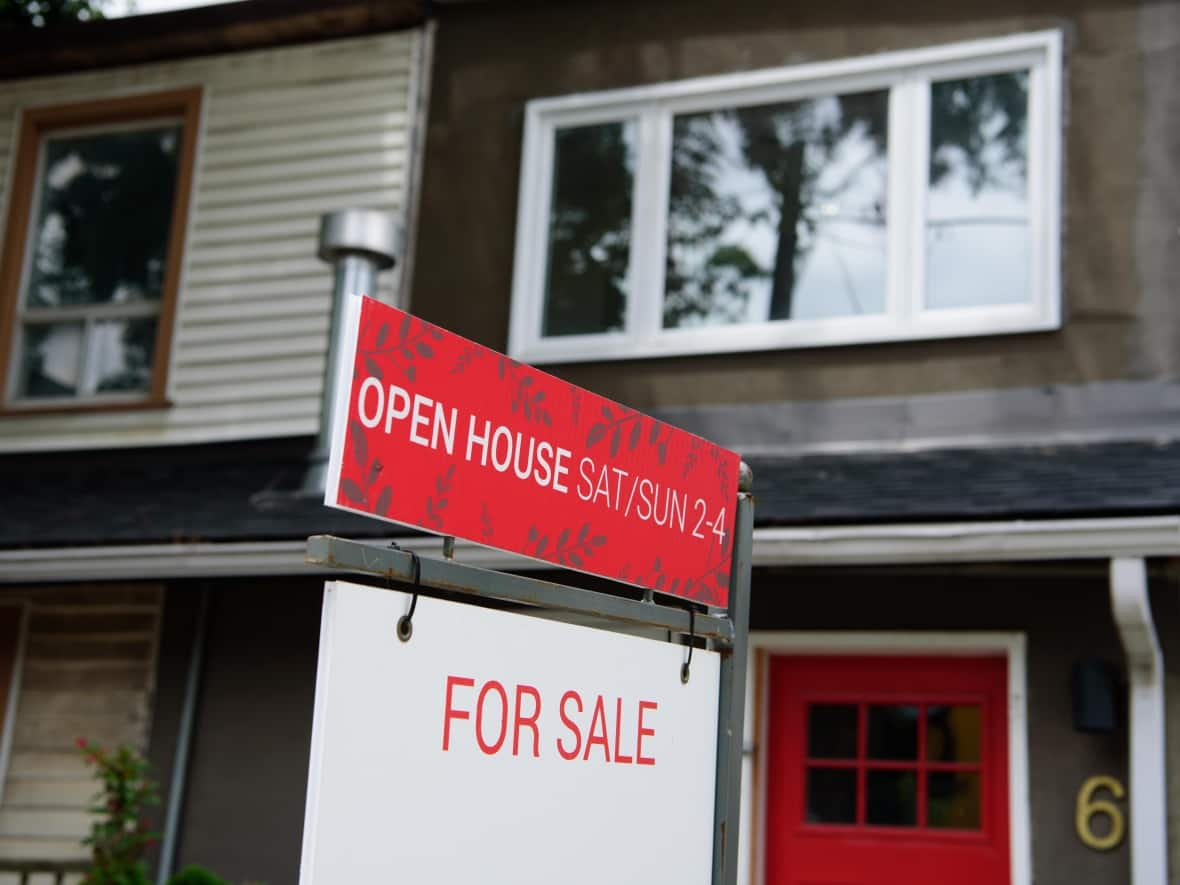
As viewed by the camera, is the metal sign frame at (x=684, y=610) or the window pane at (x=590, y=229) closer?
the metal sign frame at (x=684, y=610)

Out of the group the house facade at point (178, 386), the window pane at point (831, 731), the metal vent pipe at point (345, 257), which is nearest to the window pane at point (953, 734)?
the window pane at point (831, 731)

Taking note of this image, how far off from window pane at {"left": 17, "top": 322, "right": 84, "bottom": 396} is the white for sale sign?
23.3 feet

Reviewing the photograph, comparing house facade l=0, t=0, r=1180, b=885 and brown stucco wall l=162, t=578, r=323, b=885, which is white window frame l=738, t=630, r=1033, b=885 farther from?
brown stucco wall l=162, t=578, r=323, b=885

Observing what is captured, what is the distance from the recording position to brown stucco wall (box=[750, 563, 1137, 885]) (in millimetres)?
5906

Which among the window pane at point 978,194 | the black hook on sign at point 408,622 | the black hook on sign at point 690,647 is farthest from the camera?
the window pane at point 978,194

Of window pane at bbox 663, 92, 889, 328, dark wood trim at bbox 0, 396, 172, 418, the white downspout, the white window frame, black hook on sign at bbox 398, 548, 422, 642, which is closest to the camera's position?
black hook on sign at bbox 398, 548, 422, 642

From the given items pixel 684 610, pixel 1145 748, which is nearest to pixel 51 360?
pixel 1145 748

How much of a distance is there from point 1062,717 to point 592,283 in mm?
3274

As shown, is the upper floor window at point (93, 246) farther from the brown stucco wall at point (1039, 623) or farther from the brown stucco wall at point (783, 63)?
the brown stucco wall at point (1039, 623)

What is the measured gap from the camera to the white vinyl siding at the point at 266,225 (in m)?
8.62

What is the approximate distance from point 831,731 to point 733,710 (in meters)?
3.83

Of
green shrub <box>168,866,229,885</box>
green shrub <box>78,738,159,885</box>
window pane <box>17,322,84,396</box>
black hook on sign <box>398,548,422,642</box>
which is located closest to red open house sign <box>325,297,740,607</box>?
black hook on sign <box>398,548,422,642</box>

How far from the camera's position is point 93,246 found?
30.7 feet

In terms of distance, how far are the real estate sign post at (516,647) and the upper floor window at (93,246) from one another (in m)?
6.60
